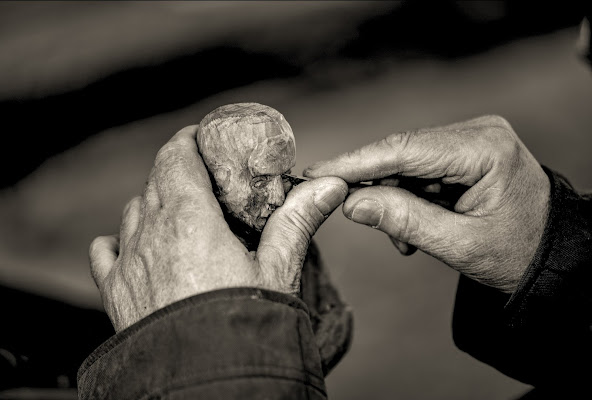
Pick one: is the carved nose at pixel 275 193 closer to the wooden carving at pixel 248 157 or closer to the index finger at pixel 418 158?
the wooden carving at pixel 248 157

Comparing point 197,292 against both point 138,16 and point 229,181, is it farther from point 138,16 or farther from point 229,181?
point 138,16

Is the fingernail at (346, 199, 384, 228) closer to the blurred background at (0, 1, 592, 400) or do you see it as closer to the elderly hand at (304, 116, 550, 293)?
the elderly hand at (304, 116, 550, 293)

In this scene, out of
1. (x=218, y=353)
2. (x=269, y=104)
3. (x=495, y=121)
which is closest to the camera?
(x=218, y=353)

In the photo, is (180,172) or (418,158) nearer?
(180,172)

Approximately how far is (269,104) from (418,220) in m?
1.27

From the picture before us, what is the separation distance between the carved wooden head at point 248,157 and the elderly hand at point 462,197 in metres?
0.14

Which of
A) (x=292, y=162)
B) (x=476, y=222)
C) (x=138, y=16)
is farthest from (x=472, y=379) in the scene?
(x=138, y=16)

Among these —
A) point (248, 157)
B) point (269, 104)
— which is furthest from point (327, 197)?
point (269, 104)

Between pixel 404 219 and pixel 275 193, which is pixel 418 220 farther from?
pixel 275 193

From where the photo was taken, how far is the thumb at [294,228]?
1.05 m

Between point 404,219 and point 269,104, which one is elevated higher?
point 269,104

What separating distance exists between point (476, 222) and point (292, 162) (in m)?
0.50

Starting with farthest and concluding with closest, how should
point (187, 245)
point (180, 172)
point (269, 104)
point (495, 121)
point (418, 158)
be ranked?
point (269, 104), point (495, 121), point (418, 158), point (180, 172), point (187, 245)

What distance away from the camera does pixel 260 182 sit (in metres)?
1.20
